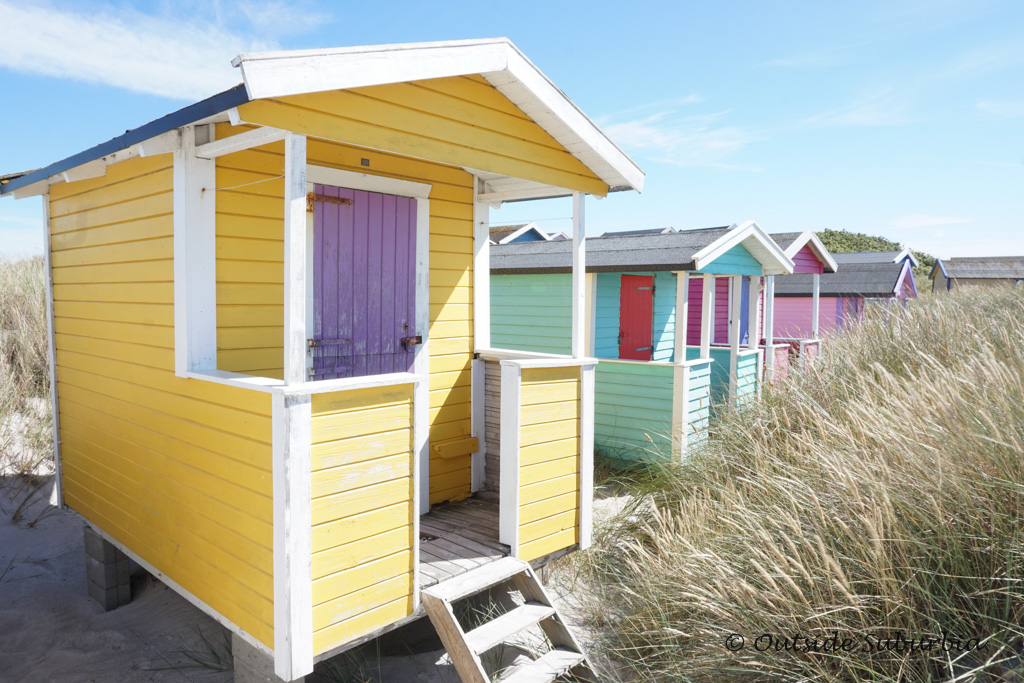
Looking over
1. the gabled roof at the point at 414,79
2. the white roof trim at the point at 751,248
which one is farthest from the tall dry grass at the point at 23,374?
the white roof trim at the point at 751,248

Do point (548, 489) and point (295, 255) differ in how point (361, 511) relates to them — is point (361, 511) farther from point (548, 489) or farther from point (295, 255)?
point (548, 489)

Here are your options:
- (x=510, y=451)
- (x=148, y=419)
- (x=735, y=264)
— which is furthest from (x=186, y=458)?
(x=735, y=264)

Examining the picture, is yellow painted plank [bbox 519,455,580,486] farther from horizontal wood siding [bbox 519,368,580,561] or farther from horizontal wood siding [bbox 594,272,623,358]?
horizontal wood siding [bbox 594,272,623,358]

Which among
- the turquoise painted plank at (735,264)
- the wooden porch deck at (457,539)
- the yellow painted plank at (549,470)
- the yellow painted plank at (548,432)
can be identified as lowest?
the wooden porch deck at (457,539)

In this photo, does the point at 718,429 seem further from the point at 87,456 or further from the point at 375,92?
the point at 87,456

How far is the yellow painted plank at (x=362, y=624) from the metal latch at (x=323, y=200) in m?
2.56

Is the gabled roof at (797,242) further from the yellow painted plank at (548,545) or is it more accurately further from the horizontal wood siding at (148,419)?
the horizontal wood siding at (148,419)

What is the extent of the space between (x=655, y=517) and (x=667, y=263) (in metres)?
3.97

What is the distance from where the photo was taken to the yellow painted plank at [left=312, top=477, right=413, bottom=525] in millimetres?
3381

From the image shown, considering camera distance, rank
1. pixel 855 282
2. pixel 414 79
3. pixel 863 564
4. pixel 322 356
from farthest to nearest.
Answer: pixel 855 282 → pixel 322 356 → pixel 414 79 → pixel 863 564

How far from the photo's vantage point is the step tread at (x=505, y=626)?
3.64 meters

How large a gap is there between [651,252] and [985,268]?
856 inches

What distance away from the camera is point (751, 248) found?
1027 cm

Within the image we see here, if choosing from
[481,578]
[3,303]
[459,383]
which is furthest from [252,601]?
[3,303]
